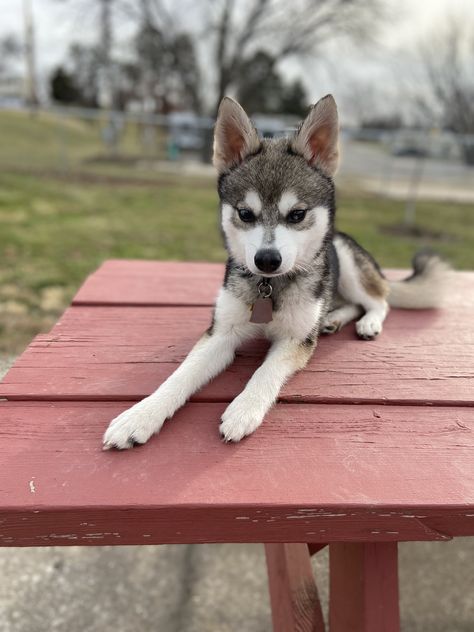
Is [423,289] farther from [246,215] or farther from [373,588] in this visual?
[373,588]

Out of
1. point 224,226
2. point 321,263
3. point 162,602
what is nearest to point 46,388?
point 224,226

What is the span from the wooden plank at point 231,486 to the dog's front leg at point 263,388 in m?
0.04

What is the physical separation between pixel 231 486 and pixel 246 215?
95 cm

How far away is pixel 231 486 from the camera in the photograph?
1320mm

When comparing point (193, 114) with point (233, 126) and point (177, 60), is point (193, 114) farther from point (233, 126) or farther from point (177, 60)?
point (233, 126)

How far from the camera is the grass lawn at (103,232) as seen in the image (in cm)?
504

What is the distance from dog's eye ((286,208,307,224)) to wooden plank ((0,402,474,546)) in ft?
2.40

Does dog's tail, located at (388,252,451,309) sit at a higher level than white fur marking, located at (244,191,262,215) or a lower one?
lower

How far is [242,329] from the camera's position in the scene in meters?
2.01

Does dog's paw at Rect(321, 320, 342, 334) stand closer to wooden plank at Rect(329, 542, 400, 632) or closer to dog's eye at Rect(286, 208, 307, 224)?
dog's eye at Rect(286, 208, 307, 224)

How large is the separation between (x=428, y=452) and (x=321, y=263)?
2.83 feet

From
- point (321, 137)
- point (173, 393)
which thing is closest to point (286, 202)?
point (321, 137)

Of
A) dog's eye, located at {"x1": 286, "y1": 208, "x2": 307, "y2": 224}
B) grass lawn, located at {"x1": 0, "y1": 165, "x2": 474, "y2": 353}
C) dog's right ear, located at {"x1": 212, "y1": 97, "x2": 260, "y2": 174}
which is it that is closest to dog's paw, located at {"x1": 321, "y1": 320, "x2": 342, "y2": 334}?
dog's eye, located at {"x1": 286, "y1": 208, "x2": 307, "y2": 224}

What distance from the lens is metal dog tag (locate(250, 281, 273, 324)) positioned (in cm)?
191
